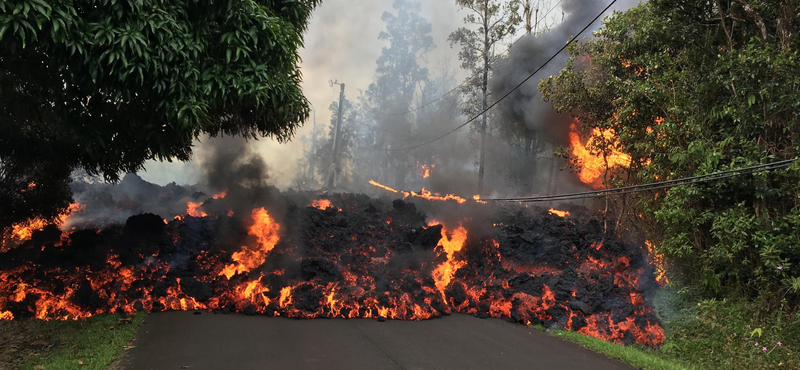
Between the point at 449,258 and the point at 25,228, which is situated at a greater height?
the point at 25,228

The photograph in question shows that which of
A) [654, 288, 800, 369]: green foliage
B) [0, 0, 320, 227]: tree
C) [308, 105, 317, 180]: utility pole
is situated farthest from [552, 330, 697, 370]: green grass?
[308, 105, 317, 180]: utility pole

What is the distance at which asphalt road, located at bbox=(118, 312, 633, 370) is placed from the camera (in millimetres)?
7926

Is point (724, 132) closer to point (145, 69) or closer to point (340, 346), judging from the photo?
point (340, 346)

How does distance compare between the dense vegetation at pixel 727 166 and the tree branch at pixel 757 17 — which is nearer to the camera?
the dense vegetation at pixel 727 166

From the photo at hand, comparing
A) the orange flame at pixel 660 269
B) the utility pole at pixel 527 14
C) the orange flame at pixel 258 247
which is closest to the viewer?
the orange flame at pixel 660 269

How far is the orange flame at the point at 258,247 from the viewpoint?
514 inches

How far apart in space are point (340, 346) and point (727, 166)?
8.55 m

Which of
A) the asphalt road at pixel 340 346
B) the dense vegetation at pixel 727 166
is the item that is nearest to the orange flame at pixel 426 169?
the dense vegetation at pixel 727 166

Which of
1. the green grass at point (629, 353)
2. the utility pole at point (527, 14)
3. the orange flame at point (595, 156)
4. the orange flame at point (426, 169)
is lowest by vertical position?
the green grass at point (629, 353)

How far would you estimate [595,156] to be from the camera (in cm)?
1595

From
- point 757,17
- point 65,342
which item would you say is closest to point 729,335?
point 757,17

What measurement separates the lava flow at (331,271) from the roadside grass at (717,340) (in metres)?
0.61

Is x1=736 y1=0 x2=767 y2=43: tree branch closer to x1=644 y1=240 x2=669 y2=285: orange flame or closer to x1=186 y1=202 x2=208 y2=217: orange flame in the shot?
x1=644 y1=240 x2=669 y2=285: orange flame

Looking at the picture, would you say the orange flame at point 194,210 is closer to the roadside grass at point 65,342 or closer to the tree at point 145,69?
the roadside grass at point 65,342
